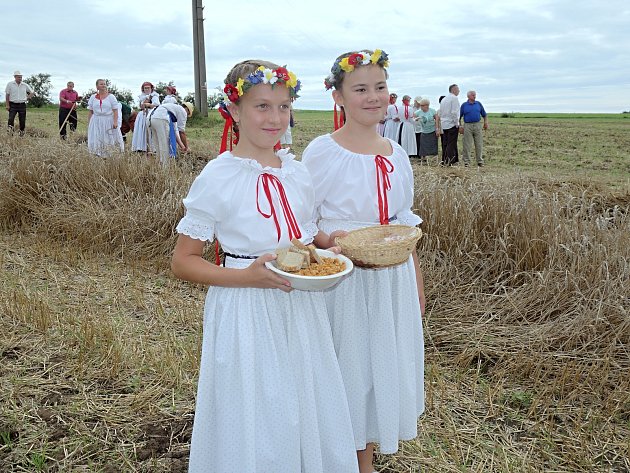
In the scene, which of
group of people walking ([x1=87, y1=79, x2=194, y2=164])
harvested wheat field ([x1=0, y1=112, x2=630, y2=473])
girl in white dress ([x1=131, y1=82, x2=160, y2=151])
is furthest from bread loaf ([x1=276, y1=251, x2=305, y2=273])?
girl in white dress ([x1=131, y1=82, x2=160, y2=151])

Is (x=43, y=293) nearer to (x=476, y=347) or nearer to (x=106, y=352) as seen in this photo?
(x=106, y=352)

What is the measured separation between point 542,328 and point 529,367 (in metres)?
0.40

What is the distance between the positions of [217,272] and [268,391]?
41 centimetres

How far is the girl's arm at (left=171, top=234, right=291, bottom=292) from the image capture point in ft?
6.20

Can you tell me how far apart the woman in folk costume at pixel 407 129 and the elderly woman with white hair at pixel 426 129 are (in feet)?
0.50

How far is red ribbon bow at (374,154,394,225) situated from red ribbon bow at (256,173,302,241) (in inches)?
18.5

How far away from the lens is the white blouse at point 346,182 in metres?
2.47

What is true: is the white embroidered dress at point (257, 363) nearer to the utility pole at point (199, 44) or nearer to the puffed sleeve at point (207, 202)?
the puffed sleeve at point (207, 202)

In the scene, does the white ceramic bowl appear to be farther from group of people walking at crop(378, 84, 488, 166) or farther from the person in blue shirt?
the person in blue shirt

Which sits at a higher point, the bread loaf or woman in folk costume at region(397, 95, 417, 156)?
woman in folk costume at region(397, 95, 417, 156)

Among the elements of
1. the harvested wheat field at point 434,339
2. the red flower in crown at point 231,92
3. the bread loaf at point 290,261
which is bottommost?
the harvested wheat field at point 434,339

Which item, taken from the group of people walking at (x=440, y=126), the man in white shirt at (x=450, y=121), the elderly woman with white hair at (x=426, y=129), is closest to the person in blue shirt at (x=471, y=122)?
the group of people walking at (x=440, y=126)

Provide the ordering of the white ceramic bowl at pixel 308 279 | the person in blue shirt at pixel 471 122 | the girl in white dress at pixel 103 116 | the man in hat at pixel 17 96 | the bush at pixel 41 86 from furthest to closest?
the bush at pixel 41 86, the man in hat at pixel 17 96, the person in blue shirt at pixel 471 122, the girl in white dress at pixel 103 116, the white ceramic bowl at pixel 308 279

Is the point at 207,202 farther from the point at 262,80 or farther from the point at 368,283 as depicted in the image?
the point at 368,283
